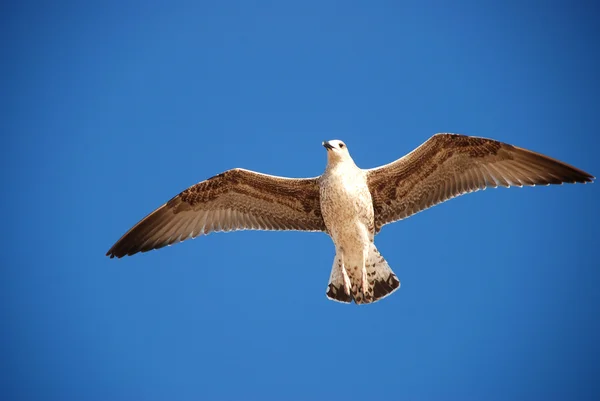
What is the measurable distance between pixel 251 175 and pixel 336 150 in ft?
4.54

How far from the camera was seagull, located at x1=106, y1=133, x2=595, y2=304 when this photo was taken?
33.8 ft

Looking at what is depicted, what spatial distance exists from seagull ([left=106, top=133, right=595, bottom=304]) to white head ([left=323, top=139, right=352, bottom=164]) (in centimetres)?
1

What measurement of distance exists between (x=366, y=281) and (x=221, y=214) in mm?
2463

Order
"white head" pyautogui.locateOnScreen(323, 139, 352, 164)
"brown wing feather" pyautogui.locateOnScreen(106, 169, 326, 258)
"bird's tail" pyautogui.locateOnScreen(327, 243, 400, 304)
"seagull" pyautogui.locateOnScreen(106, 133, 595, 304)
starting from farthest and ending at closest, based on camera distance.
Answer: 1. "brown wing feather" pyautogui.locateOnScreen(106, 169, 326, 258)
2. "bird's tail" pyautogui.locateOnScreen(327, 243, 400, 304)
3. "seagull" pyautogui.locateOnScreen(106, 133, 595, 304)
4. "white head" pyautogui.locateOnScreen(323, 139, 352, 164)

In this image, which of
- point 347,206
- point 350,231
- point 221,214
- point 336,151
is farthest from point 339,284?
point 221,214

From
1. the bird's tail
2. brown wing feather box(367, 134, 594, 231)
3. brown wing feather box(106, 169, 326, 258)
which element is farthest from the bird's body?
brown wing feather box(106, 169, 326, 258)

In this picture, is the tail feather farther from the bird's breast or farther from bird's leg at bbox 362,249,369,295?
the bird's breast

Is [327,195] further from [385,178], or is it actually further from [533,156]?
[533,156]

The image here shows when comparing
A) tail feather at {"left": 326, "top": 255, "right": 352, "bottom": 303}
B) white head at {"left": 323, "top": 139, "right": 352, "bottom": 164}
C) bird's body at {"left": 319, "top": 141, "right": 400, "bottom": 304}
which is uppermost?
white head at {"left": 323, "top": 139, "right": 352, "bottom": 164}

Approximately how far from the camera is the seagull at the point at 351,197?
33.8 ft

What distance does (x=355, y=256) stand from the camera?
34.5 ft

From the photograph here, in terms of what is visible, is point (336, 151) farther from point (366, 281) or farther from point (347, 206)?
point (366, 281)

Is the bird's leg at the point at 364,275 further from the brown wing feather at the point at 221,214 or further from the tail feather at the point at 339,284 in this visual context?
the brown wing feather at the point at 221,214

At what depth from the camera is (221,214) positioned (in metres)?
11.2
